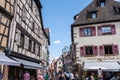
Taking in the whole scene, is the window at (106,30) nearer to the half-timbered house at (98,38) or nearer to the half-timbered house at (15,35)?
the half-timbered house at (98,38)

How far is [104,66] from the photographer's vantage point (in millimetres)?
22438

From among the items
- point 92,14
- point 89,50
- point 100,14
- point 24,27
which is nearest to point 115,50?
point 89,50

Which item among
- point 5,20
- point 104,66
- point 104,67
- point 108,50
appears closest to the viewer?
point 5,20

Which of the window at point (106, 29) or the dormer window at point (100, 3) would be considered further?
the dormer window at point (100, 3)

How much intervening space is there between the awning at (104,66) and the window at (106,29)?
3.95 meters

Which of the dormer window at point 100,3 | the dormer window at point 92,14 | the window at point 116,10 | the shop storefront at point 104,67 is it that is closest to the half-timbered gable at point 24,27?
the shop storefront at point 104,67

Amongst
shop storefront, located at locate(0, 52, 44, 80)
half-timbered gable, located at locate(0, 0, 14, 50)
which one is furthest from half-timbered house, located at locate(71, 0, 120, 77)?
half-timbered gable, located at locate(0, 0, 14, 50)

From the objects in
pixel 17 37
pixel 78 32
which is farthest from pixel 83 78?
pixel 17 37

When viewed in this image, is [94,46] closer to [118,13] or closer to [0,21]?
[118,13]

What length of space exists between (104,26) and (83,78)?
24.0 ft

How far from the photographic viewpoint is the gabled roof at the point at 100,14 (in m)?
25.6

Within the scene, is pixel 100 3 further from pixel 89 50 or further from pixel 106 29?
pixel 89 50

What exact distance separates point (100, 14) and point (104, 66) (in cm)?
797

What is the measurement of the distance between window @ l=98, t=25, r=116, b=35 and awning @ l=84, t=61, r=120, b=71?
13.0 ft
